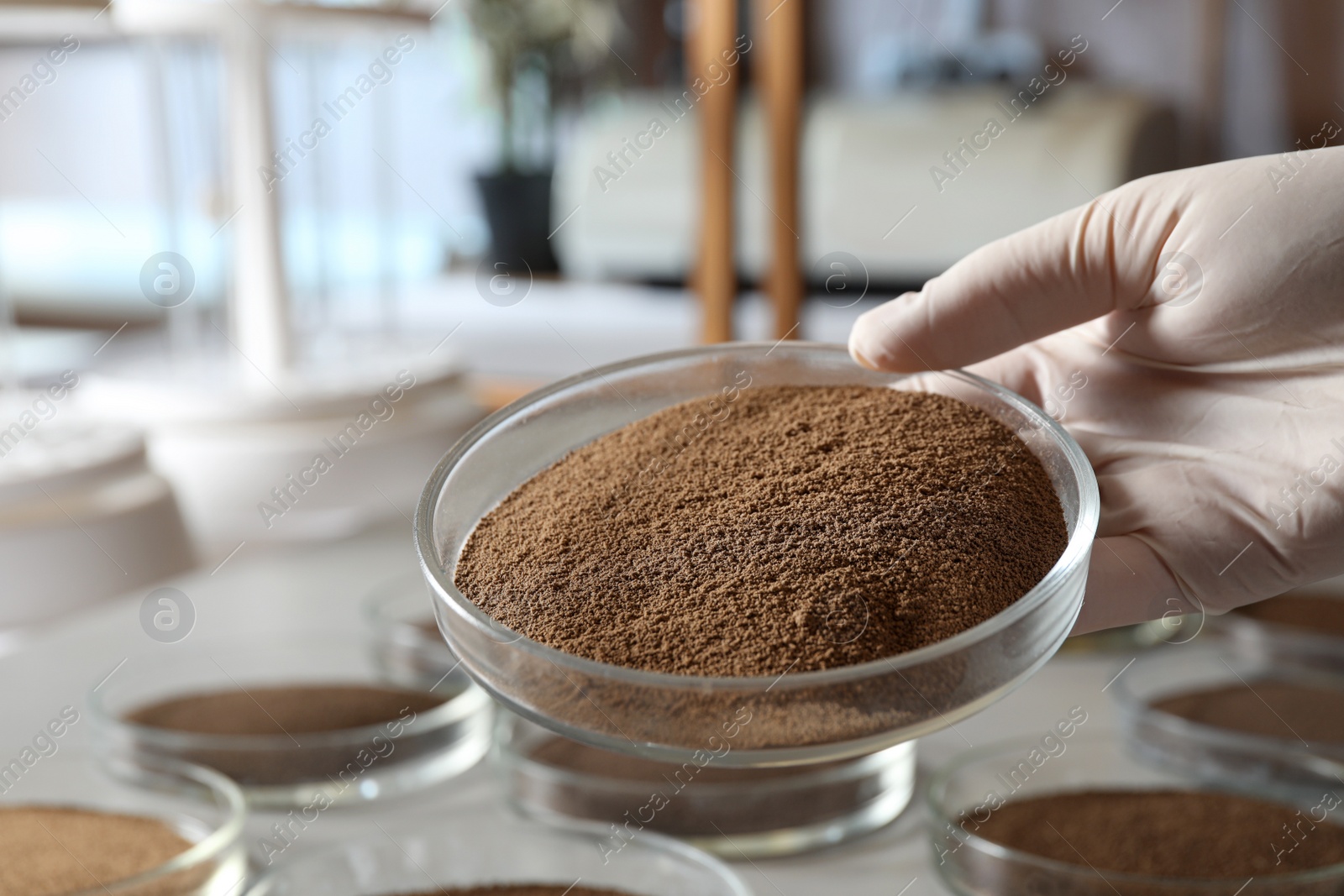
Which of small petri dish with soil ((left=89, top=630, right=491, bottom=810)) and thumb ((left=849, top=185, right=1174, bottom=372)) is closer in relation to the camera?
thumb ((left=849, top=185, right=1174, bottom=372))

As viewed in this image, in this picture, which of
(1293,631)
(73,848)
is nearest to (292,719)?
(73,848)

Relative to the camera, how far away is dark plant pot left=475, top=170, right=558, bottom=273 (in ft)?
6.80

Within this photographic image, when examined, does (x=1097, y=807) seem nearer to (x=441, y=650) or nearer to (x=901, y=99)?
(x=441, y=650)

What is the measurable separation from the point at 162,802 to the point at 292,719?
0.11 m

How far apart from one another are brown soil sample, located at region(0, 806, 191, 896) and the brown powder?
2.7 inches

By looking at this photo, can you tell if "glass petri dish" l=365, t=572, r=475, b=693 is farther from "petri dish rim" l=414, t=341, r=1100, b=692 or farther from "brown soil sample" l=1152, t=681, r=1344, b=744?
"brown soil sample" l=1152, t=681, r=1344, b=744

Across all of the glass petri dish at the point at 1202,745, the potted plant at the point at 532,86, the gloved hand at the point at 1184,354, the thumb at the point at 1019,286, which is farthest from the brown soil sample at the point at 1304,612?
the potted plant at the point at 532,86

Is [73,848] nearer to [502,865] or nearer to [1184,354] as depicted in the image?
[502,865]

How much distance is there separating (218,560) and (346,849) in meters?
0.63

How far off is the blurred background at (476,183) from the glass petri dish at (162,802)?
12 centimetres

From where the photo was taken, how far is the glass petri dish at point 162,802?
59 centimetres

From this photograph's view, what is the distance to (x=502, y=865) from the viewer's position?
2.12ft

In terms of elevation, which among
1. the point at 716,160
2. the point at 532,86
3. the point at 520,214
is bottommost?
the point at 520,214

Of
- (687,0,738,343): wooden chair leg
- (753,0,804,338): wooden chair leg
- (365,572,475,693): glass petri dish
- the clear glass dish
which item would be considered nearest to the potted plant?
(687,0,738,343): wooden chair leg
